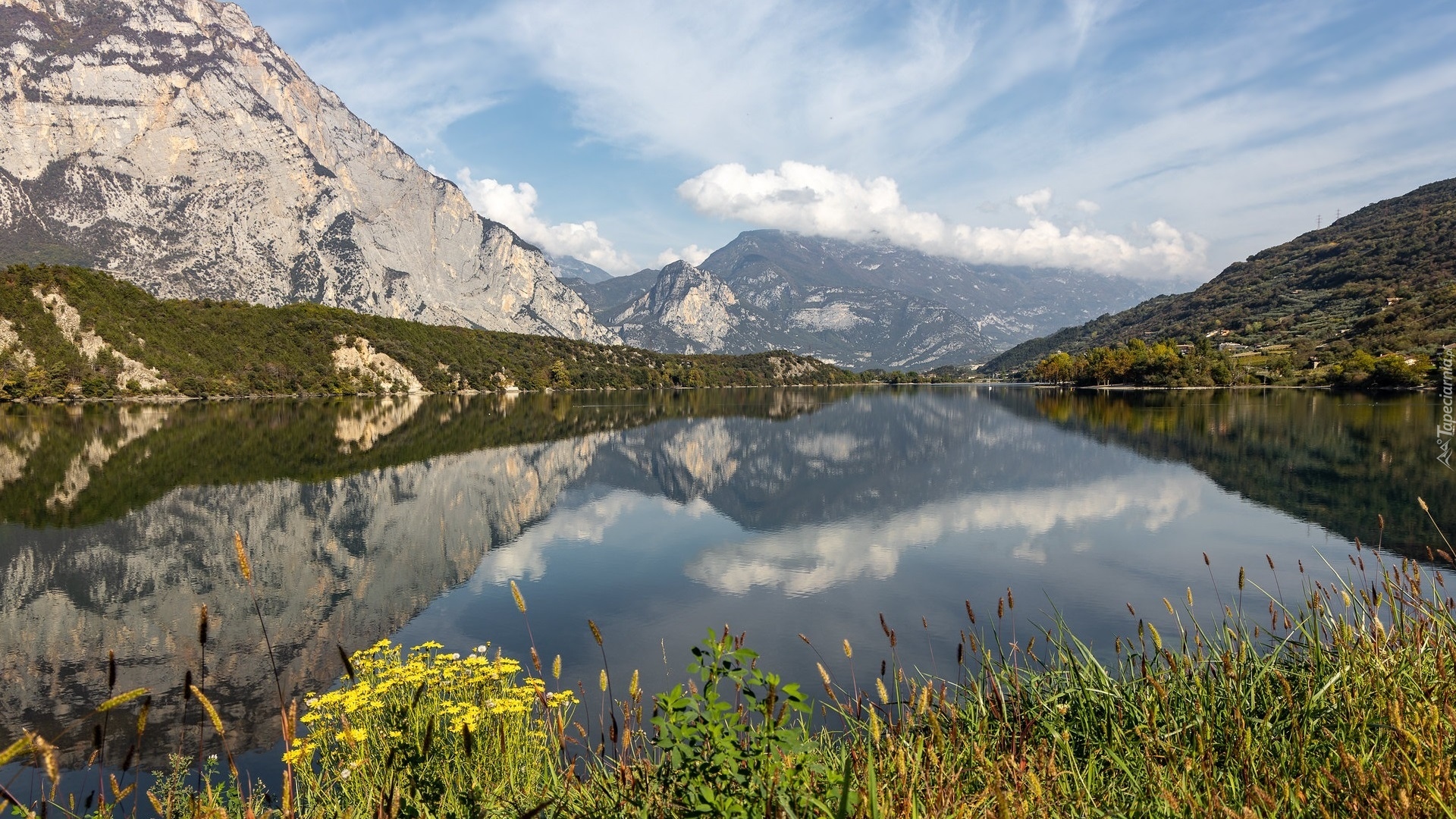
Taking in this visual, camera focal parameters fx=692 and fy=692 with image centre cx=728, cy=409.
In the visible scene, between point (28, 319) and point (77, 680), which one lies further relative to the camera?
point (28, 319)

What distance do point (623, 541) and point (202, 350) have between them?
154 m

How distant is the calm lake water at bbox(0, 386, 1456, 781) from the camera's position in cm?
1445

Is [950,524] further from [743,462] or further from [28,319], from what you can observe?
[28,319]

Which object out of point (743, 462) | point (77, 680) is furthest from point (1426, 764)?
point (743, 462)

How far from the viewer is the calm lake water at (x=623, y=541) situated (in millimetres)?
14453

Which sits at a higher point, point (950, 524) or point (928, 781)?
point (928, 781)

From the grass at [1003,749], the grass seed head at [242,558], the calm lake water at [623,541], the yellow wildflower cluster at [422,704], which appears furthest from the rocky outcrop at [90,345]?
the grass seed head at [242,558]

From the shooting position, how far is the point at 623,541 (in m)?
25.0

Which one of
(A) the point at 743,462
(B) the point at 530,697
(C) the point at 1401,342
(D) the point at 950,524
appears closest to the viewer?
(B) the point at 530,697

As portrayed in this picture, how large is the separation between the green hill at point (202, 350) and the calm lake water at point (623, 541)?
80.6m

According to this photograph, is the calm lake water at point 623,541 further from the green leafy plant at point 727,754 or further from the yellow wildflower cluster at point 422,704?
the green leafy plant at point 727,754

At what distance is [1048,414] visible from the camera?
79.9m

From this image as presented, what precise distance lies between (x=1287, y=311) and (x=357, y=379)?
236 meters

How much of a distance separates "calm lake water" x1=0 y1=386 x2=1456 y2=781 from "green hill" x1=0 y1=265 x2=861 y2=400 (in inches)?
3175
